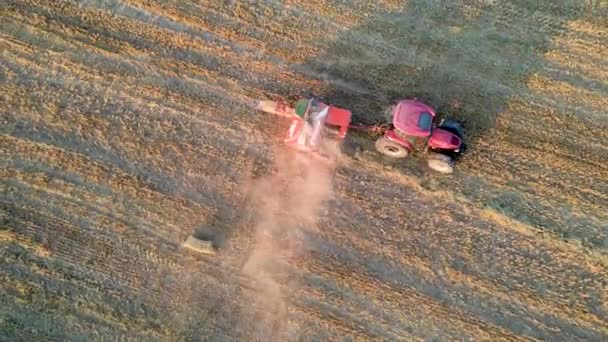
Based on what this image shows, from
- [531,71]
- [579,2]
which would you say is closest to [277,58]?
[531,71]

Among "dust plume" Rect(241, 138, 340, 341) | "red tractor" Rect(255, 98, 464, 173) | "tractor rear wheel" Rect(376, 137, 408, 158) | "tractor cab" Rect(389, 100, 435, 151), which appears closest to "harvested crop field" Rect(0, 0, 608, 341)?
"dust plume" Rect(241, 138, 340, 341)

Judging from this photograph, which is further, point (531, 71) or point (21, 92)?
point (531, 71)

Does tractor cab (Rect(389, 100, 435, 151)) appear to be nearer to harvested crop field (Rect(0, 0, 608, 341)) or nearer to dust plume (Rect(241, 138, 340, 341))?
harvested crop field (Rect(0, 0, 608, 341))

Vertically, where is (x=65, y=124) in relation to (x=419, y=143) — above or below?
below

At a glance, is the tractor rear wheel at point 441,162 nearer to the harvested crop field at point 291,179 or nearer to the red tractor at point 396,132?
the red tractor at point 396,132

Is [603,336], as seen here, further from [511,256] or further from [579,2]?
[579,2]

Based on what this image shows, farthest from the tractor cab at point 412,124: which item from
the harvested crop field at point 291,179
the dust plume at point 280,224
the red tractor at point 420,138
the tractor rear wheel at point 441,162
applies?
the dust plume at point 280,224

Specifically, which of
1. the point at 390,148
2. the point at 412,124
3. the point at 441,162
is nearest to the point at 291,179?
the point at 390,148
